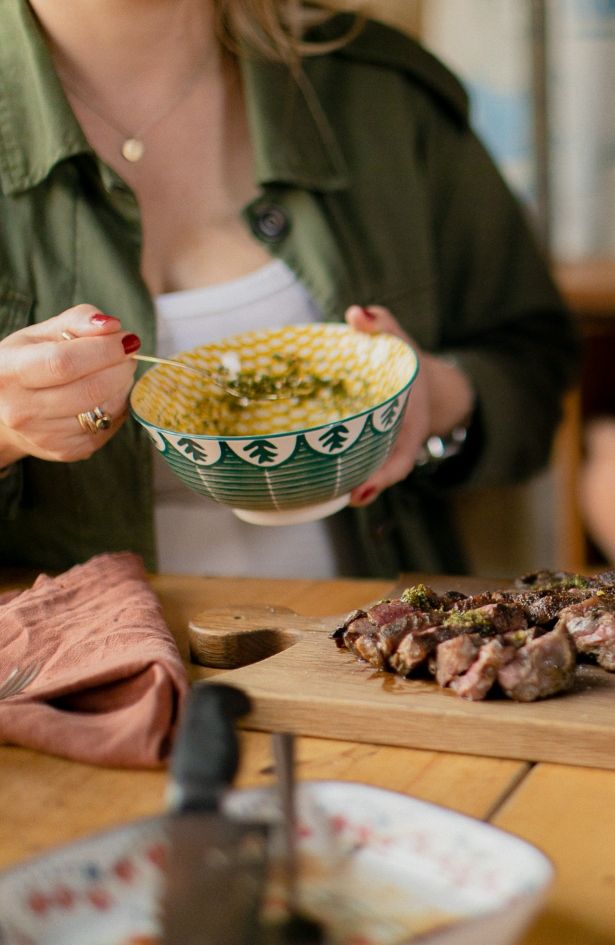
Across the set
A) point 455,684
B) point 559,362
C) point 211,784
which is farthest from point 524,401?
point 211,784

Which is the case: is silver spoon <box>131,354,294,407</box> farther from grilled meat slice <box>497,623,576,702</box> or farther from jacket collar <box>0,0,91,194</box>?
grilled meat slice <box>497,623,576,702</box>

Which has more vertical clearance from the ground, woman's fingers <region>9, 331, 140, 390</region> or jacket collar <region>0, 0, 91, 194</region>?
jacket collar <region>0, 0, 91, 194</region>

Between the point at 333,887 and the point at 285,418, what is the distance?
0.82 metres

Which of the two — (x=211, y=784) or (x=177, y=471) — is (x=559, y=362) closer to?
(x=177, y=471)

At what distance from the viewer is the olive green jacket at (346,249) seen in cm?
145

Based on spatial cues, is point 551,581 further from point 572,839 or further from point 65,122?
point 65,122

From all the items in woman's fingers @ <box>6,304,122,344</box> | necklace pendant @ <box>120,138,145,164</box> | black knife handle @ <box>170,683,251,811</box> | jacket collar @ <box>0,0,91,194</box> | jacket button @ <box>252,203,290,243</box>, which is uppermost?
jacket collar @ <box>0,0,91,194</box>

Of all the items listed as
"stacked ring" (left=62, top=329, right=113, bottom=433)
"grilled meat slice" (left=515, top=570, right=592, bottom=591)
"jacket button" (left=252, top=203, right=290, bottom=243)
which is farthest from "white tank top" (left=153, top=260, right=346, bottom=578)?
"grilled meat slice" (left=515, top=570, right=592, bottom=591)

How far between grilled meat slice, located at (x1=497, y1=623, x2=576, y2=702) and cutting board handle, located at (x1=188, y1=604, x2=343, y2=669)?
21cm

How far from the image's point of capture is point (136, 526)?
151 cm

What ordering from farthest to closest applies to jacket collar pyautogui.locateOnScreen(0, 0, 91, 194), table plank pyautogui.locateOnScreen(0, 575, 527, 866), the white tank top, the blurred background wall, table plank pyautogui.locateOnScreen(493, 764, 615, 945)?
the blurred background wall
the white tank top
jacket collar pyautogui.locateOnScreen(0, 0, 91, 194)
table plank pyautogui.locateOnScreen(0, 575, 527, 866)
table plank pyautogui.locateOnScreen(493, 764, 615, 945)

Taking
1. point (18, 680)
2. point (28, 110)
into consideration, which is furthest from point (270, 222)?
point (18, 680)

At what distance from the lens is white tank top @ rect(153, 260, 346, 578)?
1.53m

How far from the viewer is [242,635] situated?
1.02 meters
